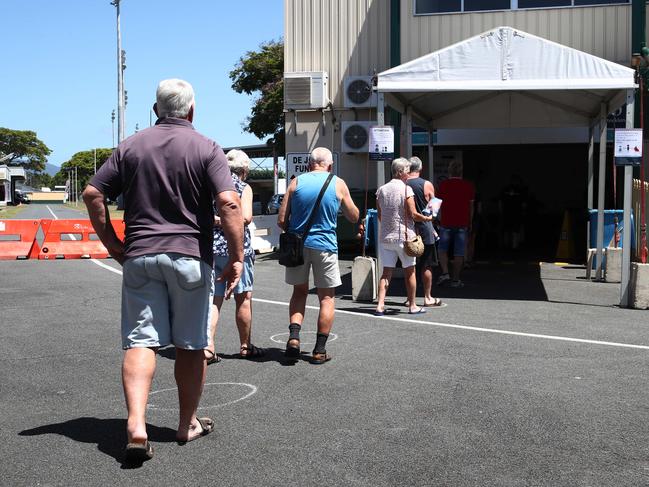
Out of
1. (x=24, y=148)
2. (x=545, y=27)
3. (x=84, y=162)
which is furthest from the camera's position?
(x=84, y=162)

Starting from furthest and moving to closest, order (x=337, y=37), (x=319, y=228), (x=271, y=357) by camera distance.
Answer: (x=337, y=37), (x=271, y=357), (x=319, y=228)

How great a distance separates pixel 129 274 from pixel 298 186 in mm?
2720

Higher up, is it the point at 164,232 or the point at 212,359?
the point at 164,232

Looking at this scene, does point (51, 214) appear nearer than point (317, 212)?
No

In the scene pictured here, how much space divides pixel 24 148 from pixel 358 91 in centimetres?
12570

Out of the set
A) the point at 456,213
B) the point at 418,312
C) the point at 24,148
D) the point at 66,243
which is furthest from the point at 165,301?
the point at 24,148

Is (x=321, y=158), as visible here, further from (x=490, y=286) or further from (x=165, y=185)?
(x=490, y=286)

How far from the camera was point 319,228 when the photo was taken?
6.94 m

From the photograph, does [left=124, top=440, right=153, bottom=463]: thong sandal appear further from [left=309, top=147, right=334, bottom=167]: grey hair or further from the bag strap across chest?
[left=309, top=147, right=334, bottom=167]: grey hair

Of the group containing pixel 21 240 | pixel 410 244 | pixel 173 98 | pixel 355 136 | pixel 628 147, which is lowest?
pixel 21 240

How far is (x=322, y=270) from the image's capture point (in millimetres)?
6930

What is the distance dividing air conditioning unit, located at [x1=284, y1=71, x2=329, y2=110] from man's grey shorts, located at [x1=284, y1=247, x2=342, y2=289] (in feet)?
43.3

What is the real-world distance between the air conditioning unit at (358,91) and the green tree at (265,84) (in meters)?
20.0

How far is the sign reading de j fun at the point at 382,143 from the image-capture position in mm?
10922
